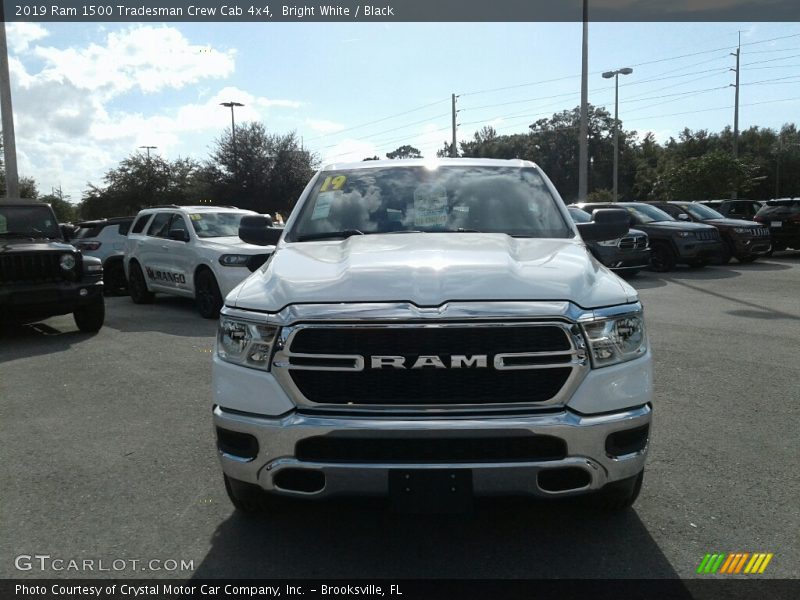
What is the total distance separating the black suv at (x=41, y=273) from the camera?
8969 mm

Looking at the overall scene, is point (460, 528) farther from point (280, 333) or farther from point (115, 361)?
point (115, 361)

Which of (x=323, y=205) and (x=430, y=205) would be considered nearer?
(x=430, y=205)

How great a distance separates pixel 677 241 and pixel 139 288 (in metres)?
12.3

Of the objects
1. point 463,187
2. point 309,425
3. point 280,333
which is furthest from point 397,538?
point 463,187

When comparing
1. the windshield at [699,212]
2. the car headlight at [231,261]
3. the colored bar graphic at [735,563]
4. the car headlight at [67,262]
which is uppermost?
the windshield at [699,212]

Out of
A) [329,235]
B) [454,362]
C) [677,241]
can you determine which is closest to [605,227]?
[329,235]

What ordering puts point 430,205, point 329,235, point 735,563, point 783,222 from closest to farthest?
point 735,563, point 329,235, point 430,205, point 783,222

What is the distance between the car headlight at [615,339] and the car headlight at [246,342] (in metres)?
1.35

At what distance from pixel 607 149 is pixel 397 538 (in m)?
89.7

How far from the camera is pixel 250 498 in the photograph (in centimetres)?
325

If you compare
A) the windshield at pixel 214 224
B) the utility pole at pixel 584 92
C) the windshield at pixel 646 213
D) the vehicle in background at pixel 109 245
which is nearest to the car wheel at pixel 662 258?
the windshield at pixel 646 213

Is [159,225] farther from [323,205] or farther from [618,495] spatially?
[618,495]

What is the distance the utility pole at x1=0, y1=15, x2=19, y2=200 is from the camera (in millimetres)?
17312

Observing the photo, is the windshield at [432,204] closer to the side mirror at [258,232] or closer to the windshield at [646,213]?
the side mirror at [258,232]
